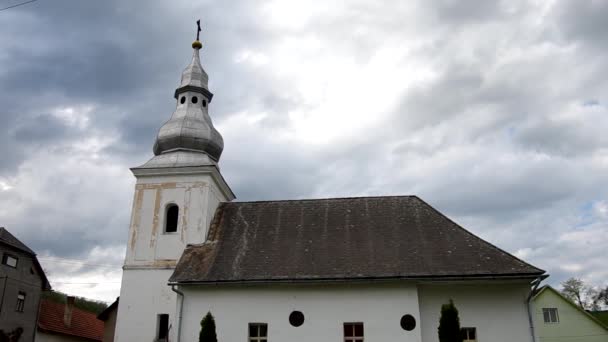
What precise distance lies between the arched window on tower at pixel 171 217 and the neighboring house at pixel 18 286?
10123mm

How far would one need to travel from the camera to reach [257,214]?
78.8 feet

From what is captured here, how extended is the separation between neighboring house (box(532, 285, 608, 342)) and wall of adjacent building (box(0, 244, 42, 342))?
1185 inches

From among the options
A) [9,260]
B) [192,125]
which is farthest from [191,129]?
[9,260]

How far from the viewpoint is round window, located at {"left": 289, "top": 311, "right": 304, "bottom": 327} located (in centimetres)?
1919

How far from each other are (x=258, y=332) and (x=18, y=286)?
16227 mm

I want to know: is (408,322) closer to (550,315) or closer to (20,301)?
(550,315)

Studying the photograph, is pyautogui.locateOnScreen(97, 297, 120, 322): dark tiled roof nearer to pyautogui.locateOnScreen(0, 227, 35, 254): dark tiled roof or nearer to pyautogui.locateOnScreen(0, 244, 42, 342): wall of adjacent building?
pyautogui.locateOnScreen(0, 244, 42, 342): wall of adjacent building

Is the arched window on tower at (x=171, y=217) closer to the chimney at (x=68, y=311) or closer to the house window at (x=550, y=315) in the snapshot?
the chimney at (x=68, y=311)

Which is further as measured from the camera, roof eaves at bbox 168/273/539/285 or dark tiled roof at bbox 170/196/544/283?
dark tiled roof at bbox 170/196/544/283

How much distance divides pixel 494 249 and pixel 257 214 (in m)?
10.1

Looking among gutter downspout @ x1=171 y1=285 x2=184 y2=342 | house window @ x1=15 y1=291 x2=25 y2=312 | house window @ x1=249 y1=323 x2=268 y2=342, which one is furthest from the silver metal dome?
house window @ x1=15 y1=291 x2=25 y2=312

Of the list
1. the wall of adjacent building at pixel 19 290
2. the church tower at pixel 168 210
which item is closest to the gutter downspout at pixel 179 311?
the church tower at pixel 168 210

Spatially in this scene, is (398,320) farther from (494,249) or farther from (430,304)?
(494,249)

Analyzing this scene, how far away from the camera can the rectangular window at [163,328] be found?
2080 centimetres
